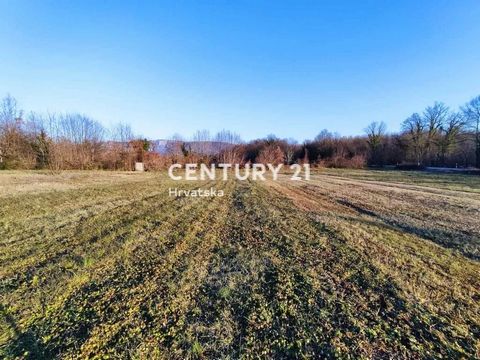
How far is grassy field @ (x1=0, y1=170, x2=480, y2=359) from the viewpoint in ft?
7.07

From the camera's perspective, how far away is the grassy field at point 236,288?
2.16 meters

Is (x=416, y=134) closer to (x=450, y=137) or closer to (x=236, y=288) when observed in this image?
(x=450, y=137)

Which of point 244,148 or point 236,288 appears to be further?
point 244,148

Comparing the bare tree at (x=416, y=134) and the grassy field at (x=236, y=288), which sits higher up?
the bare tree at (x=416, y=134)

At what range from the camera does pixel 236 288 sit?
3.08 metres

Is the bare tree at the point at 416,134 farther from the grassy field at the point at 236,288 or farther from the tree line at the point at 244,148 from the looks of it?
the grassy field at the point at 236,288

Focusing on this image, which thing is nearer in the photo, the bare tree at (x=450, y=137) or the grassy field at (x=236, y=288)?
the grassy field at (x=236, y=288)

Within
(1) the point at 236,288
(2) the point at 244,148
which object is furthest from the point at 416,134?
(1) the point at 236,288

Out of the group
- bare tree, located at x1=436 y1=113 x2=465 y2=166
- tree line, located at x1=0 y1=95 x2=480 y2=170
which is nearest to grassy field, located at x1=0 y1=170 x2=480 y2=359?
tree line, located at x1=0 y1=95 x2=480 y2=170

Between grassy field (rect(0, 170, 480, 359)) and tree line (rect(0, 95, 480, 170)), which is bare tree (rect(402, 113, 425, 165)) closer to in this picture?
tree line (rect(0, 95, 480, 170))

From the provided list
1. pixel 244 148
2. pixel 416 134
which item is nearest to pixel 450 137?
pixel 416 134

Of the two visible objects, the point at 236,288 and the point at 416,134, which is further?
the point at 416,134

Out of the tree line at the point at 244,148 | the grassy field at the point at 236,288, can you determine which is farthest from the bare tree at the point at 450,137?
the grassy field at the point at 236,288

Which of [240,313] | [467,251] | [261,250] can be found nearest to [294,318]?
[240,313]
